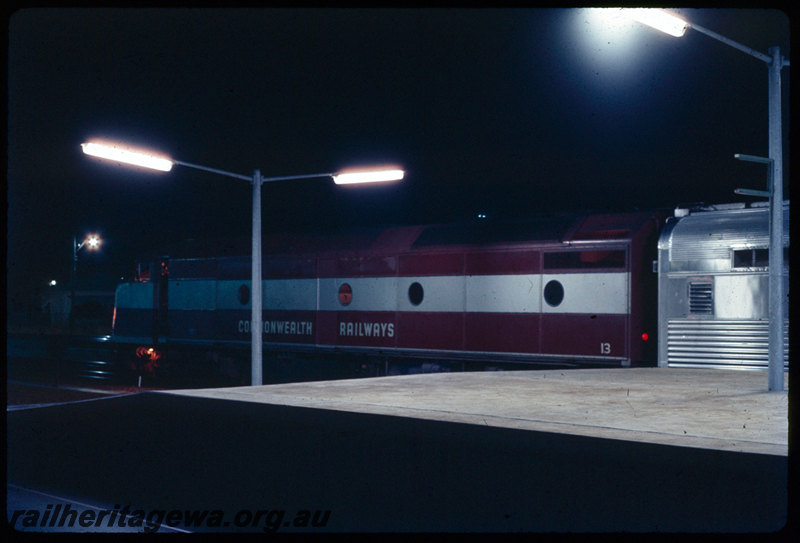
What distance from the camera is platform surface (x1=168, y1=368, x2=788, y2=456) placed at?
8359 millimetres

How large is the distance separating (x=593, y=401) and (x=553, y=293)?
21.0ft

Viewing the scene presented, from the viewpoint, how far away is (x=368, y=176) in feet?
51.1

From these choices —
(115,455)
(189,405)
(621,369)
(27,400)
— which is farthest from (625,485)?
Result: (27,400)

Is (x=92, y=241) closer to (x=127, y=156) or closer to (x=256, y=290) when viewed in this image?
(x=256, y=290)

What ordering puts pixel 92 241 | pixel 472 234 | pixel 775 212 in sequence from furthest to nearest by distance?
pixel 92 241 → pixel 472 234 → pixel 775 212

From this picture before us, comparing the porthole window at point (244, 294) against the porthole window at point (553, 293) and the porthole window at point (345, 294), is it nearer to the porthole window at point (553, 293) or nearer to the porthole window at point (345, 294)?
the porthole window at point (345, 294)

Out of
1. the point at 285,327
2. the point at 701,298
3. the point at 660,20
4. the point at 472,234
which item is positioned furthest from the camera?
the point at 285,327

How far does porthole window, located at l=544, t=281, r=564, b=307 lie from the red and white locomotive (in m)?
0.03

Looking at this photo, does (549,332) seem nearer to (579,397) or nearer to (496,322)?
(496,322)

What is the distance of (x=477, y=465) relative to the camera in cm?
709

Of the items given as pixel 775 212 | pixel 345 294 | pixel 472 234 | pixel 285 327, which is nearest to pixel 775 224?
pixel 775 212

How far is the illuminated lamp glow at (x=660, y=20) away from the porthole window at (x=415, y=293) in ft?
34.0

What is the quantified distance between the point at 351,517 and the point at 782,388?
8423 millimetres

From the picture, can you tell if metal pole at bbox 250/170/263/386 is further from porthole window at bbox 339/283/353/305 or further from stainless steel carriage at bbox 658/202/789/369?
stainless steel carriage at bbox 658/202/789/369
